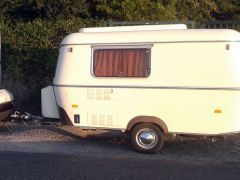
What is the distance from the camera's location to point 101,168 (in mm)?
9484

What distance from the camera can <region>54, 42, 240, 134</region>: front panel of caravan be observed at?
10570mm

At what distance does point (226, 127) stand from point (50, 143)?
3920 millimetres

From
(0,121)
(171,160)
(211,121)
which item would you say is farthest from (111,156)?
(0,121)

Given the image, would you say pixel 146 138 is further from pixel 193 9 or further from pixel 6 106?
pixel 193 9

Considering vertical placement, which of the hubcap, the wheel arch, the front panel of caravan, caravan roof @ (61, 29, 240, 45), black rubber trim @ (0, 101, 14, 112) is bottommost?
the hubcap

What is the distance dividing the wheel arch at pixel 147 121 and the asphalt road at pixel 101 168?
830mm

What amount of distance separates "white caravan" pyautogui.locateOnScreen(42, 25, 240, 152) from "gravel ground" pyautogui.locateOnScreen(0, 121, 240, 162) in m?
0.49

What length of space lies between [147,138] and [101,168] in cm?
190

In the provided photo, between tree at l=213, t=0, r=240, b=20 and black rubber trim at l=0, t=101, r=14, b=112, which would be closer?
black rubber trim at l=0, t=101, r=14, b=112

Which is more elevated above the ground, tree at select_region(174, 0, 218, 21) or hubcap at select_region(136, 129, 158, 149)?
tree at select_region(174, 0, 218, 21)

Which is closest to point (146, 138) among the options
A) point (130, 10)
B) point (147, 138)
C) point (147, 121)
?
point (147, 138)

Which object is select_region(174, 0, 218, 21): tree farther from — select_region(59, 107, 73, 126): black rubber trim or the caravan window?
select_region(59, 107, 73, 126): black rubber trim

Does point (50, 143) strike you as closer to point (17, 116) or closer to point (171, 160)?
point (17, 116)

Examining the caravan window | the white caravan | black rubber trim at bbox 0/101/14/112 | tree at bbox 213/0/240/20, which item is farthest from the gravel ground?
tree at bbox 213/0/240/20
